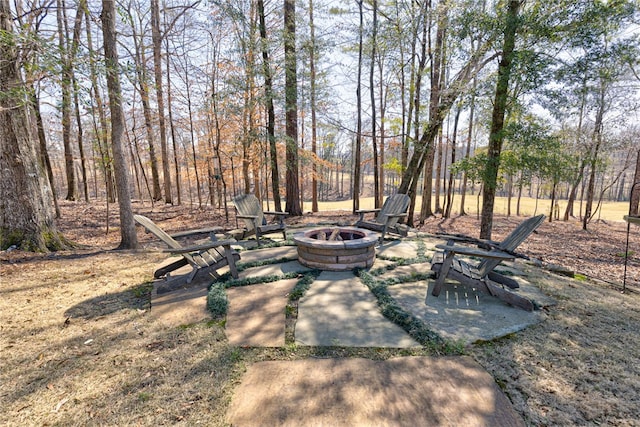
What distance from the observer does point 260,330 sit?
2396 mm

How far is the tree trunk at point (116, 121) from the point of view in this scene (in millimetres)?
4379

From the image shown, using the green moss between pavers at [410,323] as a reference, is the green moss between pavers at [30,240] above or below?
above

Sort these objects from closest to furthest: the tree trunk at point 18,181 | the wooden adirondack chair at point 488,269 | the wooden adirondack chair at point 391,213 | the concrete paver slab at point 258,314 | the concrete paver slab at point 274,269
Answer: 1. the concrete paver slab at point 258,314
2. the wooden adirondack chair at point 488,269
3. the concrete paver slab at point 274,269
4. the tree trunk at point 18,181
5. the wooden adirondack chair at point 391,213

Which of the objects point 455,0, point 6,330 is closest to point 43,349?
point 6,330

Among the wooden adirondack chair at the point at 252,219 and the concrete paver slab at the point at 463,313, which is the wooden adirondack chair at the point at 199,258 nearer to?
the wooden adirondack chair at the point at 252,219

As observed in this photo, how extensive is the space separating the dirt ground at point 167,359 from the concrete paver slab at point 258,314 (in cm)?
12

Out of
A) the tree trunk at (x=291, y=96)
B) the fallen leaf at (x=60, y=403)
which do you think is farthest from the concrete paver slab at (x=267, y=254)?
the tree trunk at (x=291, y=96)

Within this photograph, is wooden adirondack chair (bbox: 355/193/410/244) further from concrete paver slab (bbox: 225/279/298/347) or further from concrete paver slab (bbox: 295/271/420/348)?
concrete paver slab (bbox: 225/279/298/347)

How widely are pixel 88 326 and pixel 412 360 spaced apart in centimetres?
272

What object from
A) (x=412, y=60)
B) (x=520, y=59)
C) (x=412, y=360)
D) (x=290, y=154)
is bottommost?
(x=412, y=360)

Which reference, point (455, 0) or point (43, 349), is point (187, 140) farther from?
point (43, 349)

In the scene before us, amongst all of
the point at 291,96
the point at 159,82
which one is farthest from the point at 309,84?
the point at 159,82

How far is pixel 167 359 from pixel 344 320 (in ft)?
4.67

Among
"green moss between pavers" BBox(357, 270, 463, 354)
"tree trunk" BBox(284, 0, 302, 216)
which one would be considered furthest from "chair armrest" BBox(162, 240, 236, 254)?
"tree trunk" BBox(284, 0, 302, 216)
